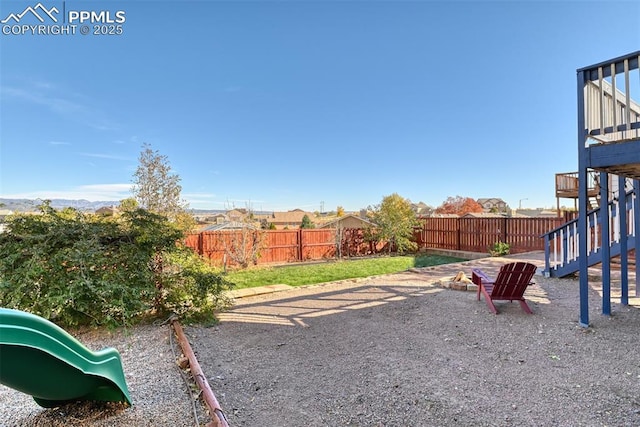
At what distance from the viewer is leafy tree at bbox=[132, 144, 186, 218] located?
34.4 ft

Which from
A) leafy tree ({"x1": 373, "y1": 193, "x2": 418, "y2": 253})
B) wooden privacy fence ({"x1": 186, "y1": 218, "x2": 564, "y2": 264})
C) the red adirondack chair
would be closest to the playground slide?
the red adirondack chair

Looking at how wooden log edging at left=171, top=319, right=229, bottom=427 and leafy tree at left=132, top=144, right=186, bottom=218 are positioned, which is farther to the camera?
leafy tree at left=132, top=144, right=186, bottom=218

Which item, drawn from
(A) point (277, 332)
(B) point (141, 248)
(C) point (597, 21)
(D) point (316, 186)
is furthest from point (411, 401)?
(D) point (316, 186)

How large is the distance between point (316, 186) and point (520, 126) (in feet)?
47.2

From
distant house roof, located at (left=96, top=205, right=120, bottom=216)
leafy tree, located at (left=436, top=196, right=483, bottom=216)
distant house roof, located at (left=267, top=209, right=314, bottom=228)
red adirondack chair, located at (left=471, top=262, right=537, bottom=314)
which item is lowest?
red adirondack chair, located at (left=471, top=262, right=537, bottom=314)

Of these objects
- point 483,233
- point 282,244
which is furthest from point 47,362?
point 483,233

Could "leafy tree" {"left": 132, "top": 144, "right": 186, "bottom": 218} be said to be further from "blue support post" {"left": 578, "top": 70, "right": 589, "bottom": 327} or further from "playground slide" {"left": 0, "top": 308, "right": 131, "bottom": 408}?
"blue support post" {"left": 578, "top": 70, "right": 589, "bottom": 327}

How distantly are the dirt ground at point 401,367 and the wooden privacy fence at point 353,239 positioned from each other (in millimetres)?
6413

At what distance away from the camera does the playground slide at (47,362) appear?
1.55 meters

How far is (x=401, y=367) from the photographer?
3.15 meters

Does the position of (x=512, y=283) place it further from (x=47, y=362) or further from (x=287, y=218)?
(x=287, y=218)

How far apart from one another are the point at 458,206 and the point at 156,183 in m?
34.9

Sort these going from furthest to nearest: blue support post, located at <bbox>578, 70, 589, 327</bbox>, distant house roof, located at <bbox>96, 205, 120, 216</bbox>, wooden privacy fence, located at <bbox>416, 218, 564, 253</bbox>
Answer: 1. wooden privacy fence, located at <bbox>416, 218, 564, 253</bbox>
2. distant house roof, located at <bbox>96, 205, 120, 216</bbox>
3. blue support post, located at <bbox>578, 70, 589, 327</bbox>

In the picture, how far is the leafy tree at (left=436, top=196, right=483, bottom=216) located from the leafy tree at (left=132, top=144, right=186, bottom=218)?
3245 cm
